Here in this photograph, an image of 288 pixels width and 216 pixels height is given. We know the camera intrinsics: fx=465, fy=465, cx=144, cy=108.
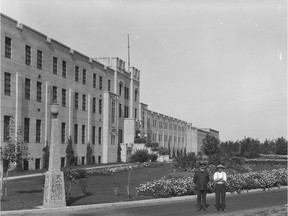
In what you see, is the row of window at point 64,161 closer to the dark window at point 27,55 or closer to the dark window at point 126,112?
the dark window at point 27,55

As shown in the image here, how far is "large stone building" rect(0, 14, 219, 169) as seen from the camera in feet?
120

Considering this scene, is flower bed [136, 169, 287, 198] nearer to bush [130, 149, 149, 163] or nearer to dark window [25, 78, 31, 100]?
dark window [25, 78, 31, 100]

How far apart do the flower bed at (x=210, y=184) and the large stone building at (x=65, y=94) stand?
1728 cm

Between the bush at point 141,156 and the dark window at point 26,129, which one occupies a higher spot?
the dark window at point 26,129

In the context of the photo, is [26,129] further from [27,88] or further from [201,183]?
[201,183]

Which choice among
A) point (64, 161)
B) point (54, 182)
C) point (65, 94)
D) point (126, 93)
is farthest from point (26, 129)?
point (126, 93)

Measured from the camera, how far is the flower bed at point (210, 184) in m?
21.1

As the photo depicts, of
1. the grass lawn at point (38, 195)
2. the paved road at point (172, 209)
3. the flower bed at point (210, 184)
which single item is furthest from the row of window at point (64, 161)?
the paved road at point (172, 209)

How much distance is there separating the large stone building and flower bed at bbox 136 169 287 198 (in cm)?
Result: 1728

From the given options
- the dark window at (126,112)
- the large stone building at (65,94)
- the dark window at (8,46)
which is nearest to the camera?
the dark window at (8,46)

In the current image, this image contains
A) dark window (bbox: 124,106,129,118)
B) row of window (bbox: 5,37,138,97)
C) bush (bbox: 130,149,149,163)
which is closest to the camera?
row of window (bbox: 5,37,138,97)

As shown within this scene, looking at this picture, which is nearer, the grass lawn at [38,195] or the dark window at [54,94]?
the grass lawn at [38,195]

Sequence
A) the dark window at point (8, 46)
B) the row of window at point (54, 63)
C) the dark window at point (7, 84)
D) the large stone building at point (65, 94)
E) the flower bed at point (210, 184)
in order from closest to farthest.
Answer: the flower bed at point (210, 184) → the dark window at point (7, 84) → the dark window at point (8, 46) → the row of window at point (54, 63) → the large stone building at point (65, 94)

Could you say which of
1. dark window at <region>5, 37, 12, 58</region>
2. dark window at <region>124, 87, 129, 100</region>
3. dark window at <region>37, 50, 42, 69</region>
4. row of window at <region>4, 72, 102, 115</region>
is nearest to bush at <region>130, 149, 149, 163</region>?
row of window at <region>4, 72, 102, 115</region>
